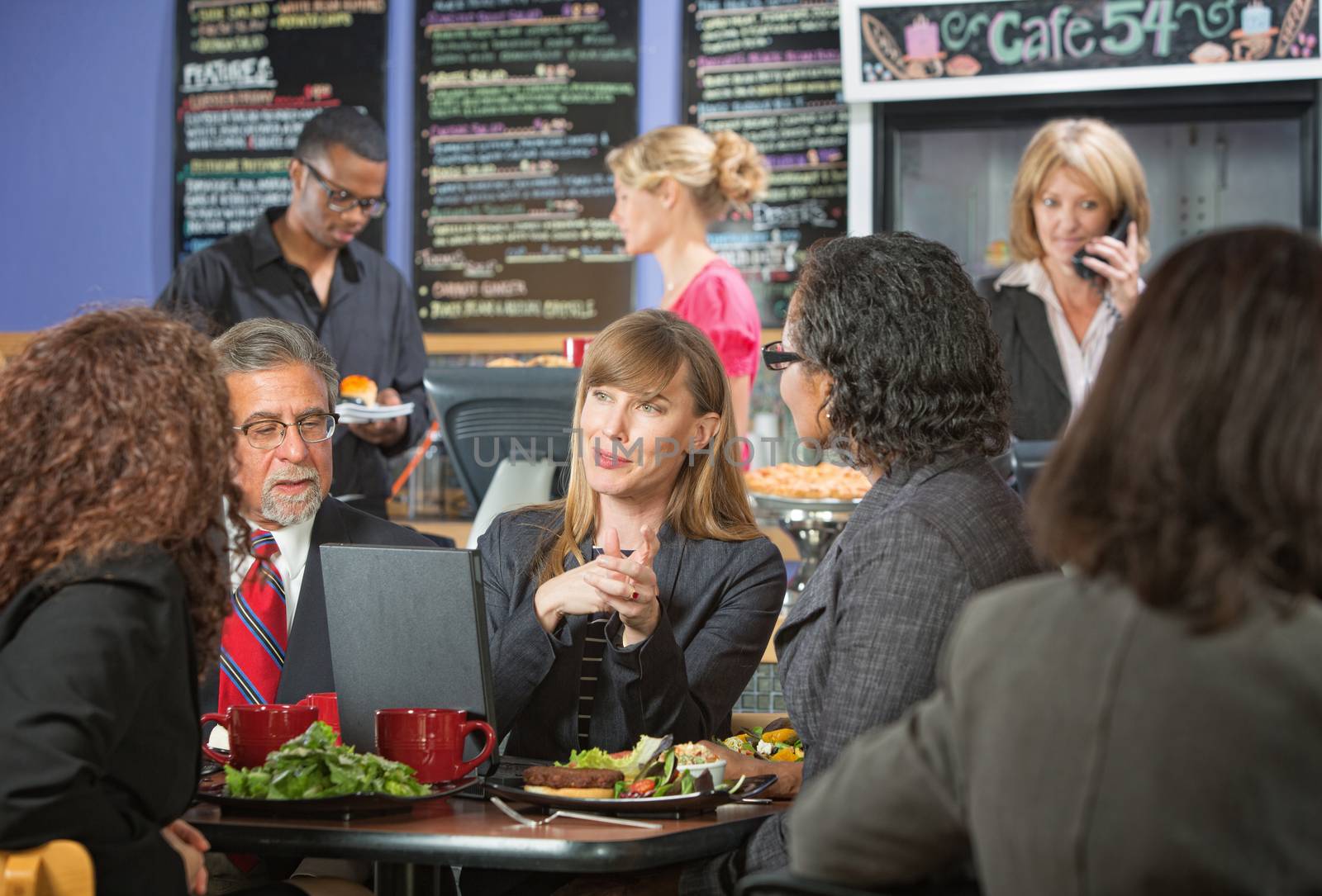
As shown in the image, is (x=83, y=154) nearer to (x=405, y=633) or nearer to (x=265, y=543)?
(x=265, y=543)

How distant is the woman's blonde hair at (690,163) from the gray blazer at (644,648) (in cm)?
169

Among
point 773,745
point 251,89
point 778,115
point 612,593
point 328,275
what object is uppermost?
point 251,89

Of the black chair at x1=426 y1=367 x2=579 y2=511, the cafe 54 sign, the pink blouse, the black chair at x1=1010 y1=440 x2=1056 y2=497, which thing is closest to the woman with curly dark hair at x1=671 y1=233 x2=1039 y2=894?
the black chair at x1=426 y1=367 x2=579 y2=511

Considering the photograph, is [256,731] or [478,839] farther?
[256,731]

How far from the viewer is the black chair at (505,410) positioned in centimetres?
327

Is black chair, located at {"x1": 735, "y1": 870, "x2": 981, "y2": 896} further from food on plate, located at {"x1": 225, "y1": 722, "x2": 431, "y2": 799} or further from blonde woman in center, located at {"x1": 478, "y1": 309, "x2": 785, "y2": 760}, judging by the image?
blonde woman in center, located at {"x1": 478, "y1": 309, "x2": 785, "y2": 760}

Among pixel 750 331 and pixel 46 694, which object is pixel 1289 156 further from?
pixel 46 694

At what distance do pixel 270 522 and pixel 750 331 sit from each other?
5.61ft

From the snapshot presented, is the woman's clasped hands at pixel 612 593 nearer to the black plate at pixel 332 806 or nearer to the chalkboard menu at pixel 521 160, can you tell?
the black plate at pixel 332 806

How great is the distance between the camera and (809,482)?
11.4 ft

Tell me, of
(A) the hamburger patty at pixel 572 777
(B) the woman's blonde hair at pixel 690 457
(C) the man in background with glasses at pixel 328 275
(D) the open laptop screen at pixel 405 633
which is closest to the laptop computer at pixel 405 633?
(D) the open laptop screen at pixel 405 633

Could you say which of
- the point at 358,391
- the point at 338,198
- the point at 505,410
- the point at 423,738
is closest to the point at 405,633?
the point at 423,738

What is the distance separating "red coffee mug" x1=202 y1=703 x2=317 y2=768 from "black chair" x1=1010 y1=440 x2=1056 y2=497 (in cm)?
198

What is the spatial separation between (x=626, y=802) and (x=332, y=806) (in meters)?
0.33
